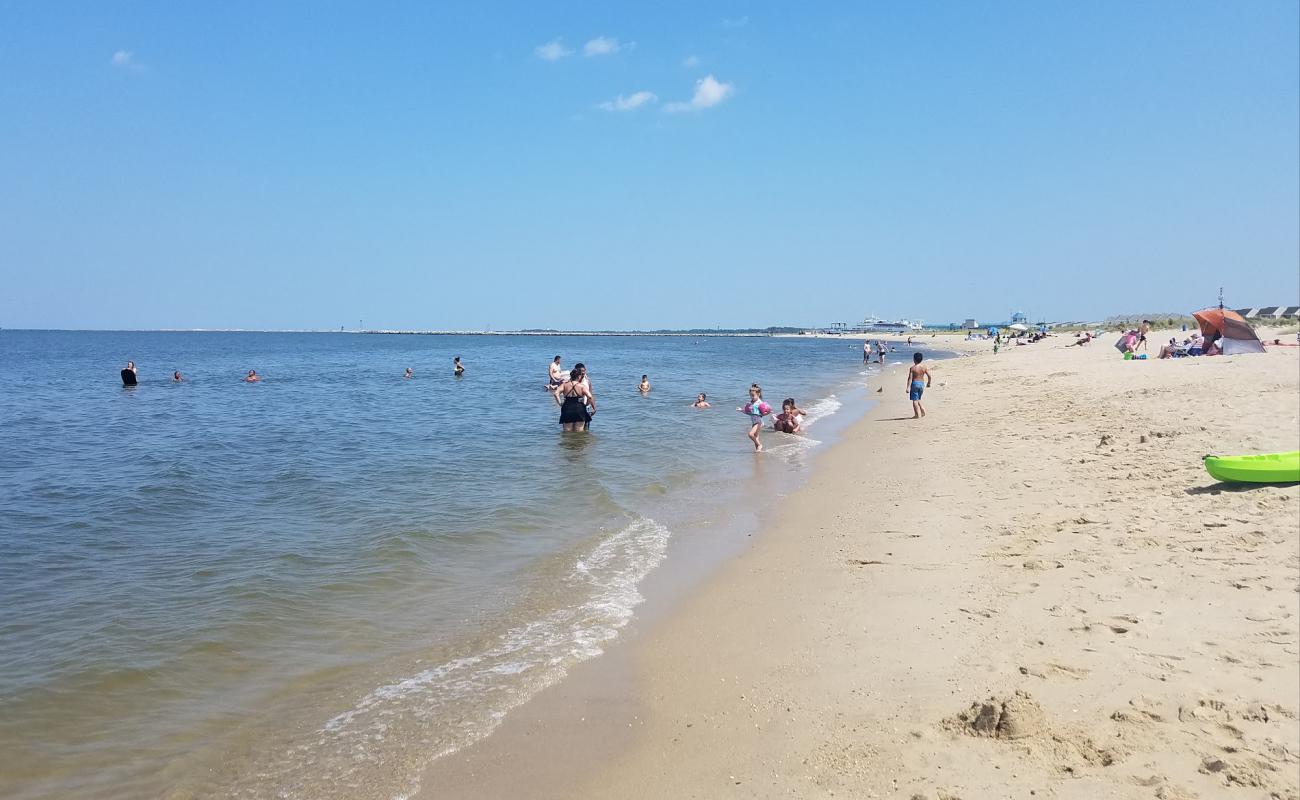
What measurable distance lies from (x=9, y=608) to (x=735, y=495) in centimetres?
923

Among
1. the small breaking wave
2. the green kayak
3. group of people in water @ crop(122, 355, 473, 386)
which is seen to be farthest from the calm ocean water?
group of people in water @ crop(122, 355, 473, 386)

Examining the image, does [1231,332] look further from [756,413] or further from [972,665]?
[972,665]

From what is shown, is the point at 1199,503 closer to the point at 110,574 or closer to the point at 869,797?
the point at 869,797

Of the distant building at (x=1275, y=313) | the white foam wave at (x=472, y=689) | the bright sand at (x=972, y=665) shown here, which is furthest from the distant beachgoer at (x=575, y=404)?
the distant building at (x=1275, y=313)

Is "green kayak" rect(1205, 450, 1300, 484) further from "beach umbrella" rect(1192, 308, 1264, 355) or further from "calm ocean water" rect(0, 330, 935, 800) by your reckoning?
"beach umbrella" rect(1192, 308, 1264, 355)

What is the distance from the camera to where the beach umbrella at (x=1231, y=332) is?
22.4 m

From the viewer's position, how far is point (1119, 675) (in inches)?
175

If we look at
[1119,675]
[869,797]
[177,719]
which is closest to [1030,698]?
[1119,675]

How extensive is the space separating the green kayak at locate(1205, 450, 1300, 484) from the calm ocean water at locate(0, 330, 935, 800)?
6073mm

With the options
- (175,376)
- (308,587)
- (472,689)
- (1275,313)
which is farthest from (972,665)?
(1275,313)

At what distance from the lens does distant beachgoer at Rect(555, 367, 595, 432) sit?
1909 cm

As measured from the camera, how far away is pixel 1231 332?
23.1 meters

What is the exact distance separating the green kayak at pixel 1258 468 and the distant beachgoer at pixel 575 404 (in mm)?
13870

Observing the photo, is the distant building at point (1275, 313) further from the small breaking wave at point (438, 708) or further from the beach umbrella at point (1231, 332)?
the small breaking wave at point (438, 708)
